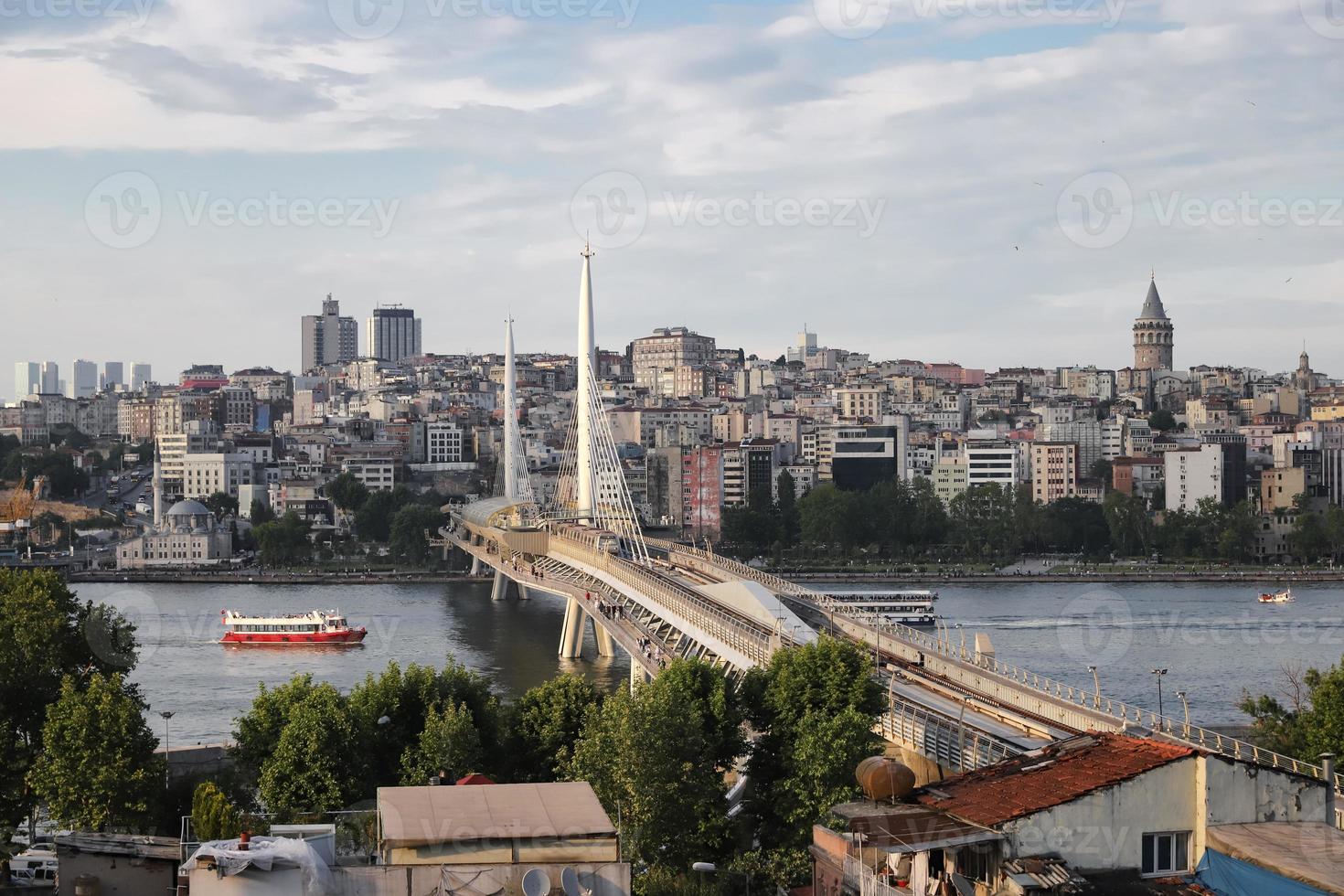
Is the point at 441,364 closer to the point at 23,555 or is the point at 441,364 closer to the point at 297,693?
the point at 23,555

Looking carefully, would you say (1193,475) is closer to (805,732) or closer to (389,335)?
(805,732)

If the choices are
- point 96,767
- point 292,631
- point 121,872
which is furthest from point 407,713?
point 292,631

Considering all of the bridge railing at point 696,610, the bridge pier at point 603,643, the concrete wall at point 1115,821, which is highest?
the concrete wall at point 1115,821

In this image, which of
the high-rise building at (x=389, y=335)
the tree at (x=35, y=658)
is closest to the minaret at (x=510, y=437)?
the tree at (x=35, y=658)

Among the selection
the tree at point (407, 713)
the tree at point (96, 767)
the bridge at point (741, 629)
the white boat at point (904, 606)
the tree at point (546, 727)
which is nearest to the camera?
the bridge at point (741, 629)

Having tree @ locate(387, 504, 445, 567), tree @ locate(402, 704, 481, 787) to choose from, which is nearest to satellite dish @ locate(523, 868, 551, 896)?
tree @ locate(402, 704, 481, 787)

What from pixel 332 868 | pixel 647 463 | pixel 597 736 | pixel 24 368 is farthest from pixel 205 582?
pixel 24 368

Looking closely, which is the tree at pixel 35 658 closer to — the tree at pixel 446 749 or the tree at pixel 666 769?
the tree at pixel 446 749
